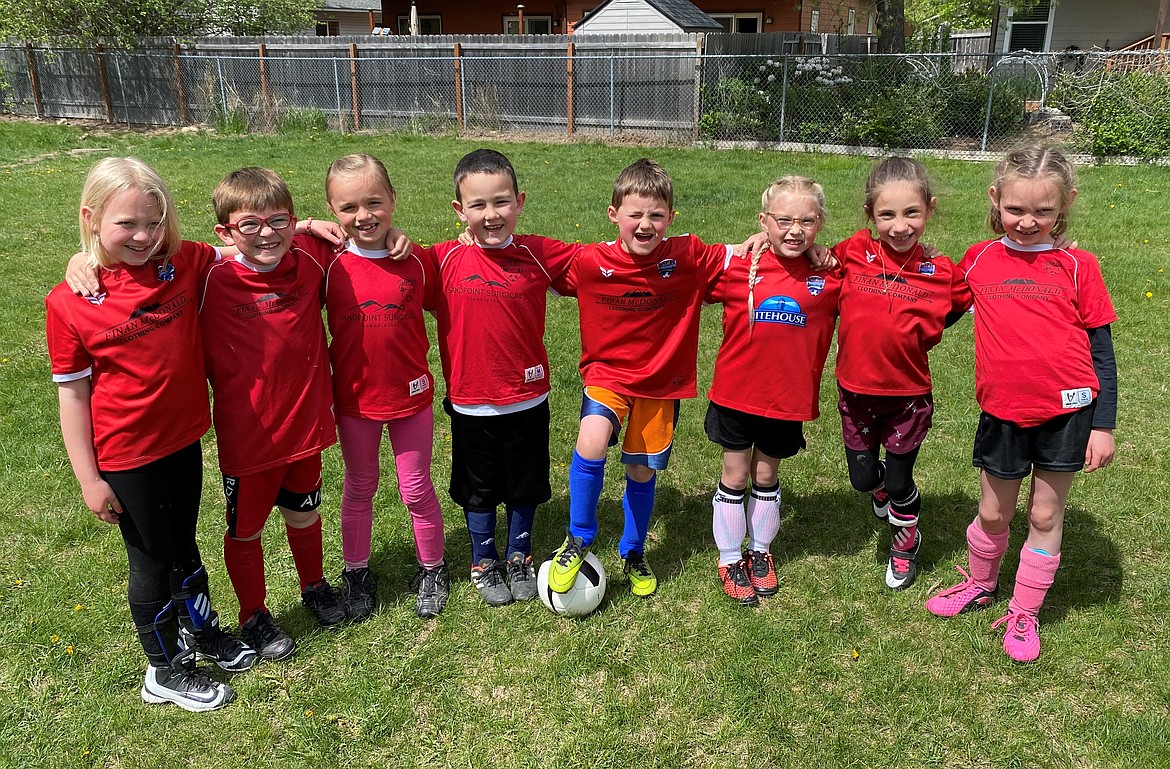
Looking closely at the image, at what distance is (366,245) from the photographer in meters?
3.21

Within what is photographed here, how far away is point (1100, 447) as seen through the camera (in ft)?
9.76

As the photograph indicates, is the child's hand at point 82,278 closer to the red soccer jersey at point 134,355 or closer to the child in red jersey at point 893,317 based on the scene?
the red soccer jersey at point 134,355

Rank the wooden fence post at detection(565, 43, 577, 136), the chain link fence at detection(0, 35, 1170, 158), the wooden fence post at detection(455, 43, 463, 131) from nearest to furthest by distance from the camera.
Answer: the chain link fence at detection(0, 35, 1170, 158) < the wooden fence post at detection(565, 43, 577, 136) < the wooden fence post at detection(455, 43, 463, 131)

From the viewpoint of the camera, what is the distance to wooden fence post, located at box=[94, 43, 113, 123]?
21391mm

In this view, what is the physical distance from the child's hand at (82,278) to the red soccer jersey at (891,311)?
9.08 feet

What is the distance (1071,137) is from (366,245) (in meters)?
14.7

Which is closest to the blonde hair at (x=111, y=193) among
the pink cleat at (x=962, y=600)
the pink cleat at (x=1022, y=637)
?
the pink cleat at (x=962, y=600)

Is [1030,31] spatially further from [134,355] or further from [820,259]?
[134,355]

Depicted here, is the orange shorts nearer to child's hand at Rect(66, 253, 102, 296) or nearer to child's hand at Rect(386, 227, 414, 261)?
child's hand at Rect(386, 227, 414, 261)

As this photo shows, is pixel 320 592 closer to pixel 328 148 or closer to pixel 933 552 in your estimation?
pixel 933 552

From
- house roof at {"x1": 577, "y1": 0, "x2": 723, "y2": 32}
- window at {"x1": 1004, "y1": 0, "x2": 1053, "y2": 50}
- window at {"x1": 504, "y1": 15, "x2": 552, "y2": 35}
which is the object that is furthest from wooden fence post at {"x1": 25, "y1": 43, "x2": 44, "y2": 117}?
window at {"x1": 1004, "y1": 0, "x2": 1053, "y2": 50}

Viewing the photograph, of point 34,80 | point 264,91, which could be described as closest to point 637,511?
point 264,91

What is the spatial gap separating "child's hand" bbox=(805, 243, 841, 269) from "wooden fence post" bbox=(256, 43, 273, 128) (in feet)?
62.1

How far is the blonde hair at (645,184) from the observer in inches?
127
